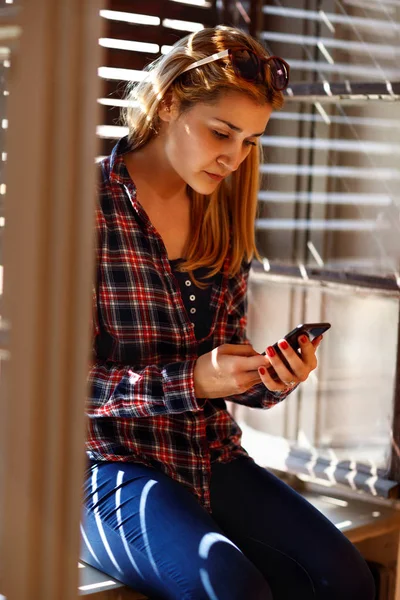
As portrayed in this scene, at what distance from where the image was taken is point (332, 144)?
2168 mm

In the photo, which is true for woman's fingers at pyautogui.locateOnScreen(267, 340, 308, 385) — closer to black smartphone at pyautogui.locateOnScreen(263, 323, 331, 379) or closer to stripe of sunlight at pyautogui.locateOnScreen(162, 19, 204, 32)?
black smartphone at pyautogui.locateOnScreen(263, 323, 331, 379)

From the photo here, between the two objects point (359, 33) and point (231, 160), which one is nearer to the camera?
point (231, 160)

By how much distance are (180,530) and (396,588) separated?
0.73 metres

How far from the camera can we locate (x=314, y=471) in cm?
216

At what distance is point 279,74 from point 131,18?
19.7 inches

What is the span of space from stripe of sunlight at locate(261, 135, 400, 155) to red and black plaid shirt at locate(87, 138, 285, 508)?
62 cm

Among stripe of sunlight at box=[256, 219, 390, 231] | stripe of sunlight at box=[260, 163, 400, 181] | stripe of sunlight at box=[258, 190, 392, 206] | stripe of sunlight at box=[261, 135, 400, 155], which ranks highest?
stripe of sunlight at box=[261, 135, 400, 155]

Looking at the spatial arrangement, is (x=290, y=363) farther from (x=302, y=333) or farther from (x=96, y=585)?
(x=96, y=585)

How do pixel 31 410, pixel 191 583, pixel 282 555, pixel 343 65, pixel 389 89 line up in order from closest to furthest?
1. pixel 31 410
2. pixel 191 583
3. pixel 282 555
4. pixel 389 89
5. pixel 343 65

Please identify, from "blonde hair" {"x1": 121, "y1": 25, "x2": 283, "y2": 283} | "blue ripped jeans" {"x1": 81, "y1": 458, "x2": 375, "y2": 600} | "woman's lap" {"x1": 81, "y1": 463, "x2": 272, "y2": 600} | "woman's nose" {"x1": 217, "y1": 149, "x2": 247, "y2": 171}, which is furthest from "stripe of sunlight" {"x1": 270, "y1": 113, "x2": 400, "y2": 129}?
"woman's lap" {"x1": 81, "y1": 463, "x2": 272, "y2": 600}

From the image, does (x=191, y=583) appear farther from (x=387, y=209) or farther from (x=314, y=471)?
(x=387, y=209)

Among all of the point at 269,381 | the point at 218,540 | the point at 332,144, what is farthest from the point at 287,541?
the point at 332,144

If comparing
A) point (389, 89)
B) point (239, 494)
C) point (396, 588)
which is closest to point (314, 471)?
point (396, 588)

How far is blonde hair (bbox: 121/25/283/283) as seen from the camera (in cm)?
168
